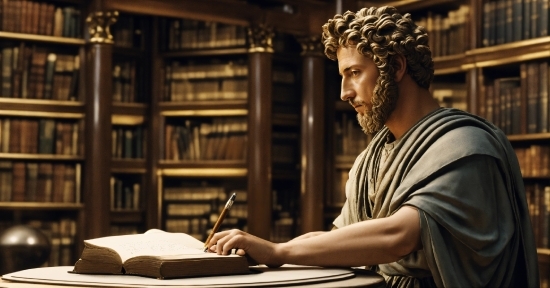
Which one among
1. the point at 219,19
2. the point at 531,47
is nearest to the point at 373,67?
the point at 531,47

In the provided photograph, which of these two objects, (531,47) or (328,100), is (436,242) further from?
(328,100)

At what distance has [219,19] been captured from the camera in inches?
249

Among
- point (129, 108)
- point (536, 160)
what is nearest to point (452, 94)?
point (536, 160)

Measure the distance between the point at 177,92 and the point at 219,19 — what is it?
3.70 ft

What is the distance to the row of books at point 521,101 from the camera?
5.15 meters

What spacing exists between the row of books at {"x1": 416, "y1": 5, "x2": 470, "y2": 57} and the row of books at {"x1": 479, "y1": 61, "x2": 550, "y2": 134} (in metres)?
0.61

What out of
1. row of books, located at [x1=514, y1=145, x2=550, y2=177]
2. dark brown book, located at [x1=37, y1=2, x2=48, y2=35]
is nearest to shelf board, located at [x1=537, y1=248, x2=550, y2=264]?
row of books, located at [x1=514, y1=145, x2=550, y2=177]

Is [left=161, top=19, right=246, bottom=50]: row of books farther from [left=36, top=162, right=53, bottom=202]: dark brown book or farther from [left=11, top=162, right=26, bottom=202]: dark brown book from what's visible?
[left=11, top=162, right=26, bottom=202]: dark brown book

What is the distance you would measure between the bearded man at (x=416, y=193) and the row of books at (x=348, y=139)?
5.17 metres

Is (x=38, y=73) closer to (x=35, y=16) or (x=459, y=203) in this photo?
(x=35, y=16)

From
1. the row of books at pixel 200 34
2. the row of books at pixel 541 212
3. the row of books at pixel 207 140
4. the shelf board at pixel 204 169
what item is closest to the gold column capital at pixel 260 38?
the row of books at pixel 200 34

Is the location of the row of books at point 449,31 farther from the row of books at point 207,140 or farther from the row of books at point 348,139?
the row of books at point 207,140

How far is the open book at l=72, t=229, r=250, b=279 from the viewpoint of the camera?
1.60 meters

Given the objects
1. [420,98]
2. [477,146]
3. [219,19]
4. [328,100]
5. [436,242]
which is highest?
[219,19]
